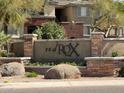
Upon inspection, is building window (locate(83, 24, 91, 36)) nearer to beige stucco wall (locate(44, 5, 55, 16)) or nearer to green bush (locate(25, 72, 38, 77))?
beige stucco wall (locate(44, 5, 55, 16))

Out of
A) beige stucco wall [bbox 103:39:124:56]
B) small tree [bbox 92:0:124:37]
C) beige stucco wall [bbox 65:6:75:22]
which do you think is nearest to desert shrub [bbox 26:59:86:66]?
beige stucco wall [bbox 103:39:124:56]

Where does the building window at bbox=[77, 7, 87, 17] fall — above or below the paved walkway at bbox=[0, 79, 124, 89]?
above

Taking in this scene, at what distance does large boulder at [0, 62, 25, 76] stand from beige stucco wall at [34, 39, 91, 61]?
4.02 metres

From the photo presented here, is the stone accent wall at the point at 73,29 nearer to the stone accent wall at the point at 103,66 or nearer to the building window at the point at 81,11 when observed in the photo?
the building window at the point at 81,11

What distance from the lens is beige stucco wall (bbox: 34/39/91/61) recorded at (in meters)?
29.0

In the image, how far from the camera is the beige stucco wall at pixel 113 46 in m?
29.1

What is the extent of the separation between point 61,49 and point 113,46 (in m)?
3.39

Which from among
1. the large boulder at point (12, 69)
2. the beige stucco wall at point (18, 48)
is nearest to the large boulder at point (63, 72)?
the large boulder at point (12, 69)

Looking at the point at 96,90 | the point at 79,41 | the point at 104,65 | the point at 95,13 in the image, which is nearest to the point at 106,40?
the point at 79,41

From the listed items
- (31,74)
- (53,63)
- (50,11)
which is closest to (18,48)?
(53,63)

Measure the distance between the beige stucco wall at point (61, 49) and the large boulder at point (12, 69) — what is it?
4.02m

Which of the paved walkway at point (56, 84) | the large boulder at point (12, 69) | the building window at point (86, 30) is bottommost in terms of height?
the paved walkway at point (56, 84)

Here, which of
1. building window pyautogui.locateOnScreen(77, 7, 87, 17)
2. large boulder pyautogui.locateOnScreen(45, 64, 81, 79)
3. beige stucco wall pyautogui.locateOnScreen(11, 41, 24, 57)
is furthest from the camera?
building window pyautogui.locateOnScreen(77, 7, 87, 17)

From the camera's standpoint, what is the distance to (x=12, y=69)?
2525 cm
